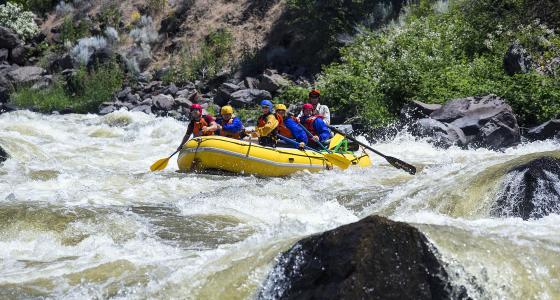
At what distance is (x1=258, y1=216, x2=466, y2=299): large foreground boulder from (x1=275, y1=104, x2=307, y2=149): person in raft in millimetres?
6415

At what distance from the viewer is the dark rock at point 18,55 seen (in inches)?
910

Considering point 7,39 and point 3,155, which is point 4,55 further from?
point 3,155

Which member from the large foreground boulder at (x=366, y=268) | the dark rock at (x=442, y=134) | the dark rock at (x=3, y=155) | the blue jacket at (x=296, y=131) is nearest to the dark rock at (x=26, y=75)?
the dark rock at (x=3, y=155)

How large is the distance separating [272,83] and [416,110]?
4.88m

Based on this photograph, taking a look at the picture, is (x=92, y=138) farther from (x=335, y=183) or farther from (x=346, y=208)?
(x=346, y=208)

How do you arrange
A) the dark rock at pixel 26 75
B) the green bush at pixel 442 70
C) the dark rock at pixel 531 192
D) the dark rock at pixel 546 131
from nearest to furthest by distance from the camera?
the dark rock at pixel 531 192 → the dark rock at pixel 546 131 → the green bush at pixel 442 70 → the dark rock at pixel 26 75

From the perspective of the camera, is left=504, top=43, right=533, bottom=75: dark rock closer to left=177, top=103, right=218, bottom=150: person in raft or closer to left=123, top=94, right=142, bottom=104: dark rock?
left=177, top=103, right=218, bottom=150: person in raft

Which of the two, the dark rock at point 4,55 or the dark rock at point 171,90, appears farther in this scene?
the dark rock at point 4,55

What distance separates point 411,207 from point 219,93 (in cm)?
1150

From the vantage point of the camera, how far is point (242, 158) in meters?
9.71

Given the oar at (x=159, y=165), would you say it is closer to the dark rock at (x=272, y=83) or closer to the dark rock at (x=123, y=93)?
the dark rock at (x=272, y=83)

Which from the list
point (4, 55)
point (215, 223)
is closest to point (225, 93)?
point (4, 55)

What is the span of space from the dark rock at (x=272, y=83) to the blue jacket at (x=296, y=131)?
615 cm

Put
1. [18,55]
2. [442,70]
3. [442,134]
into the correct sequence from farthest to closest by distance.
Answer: [18,55] < [442,70] < [442,134]
